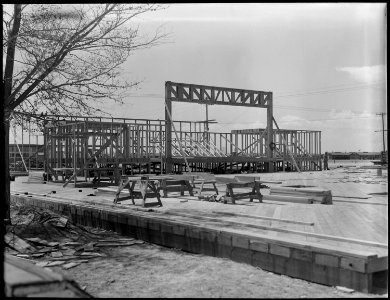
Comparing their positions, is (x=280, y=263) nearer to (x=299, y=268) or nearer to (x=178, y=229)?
(x=299, y=268)

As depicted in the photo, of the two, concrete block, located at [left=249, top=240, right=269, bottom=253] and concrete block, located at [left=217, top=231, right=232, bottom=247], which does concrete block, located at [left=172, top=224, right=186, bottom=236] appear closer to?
concrete block, located at [left=217, top=231, right=232, bottom=247]

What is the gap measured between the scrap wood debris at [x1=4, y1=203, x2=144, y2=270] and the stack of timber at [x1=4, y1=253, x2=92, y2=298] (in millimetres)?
3914

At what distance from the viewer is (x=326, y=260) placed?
5.91m

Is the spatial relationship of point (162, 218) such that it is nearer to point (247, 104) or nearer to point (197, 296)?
point (197, 296)

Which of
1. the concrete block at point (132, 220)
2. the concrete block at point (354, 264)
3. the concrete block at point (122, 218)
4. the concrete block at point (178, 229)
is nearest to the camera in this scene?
the concrete block at point (354, 264)

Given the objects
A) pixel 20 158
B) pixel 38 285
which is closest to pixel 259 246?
pixel 38 285

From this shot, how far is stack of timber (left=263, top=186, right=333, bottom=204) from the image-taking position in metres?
10.6

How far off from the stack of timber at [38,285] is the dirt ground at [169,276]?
103 inches

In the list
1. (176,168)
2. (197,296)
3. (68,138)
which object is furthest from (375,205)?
(176,168)

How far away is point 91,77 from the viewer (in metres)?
9.62

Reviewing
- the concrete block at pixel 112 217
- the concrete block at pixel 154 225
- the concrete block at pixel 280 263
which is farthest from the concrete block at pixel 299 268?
the concrete block at pixel 112 217

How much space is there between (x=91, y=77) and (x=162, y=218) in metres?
3.39

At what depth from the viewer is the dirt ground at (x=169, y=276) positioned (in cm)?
600

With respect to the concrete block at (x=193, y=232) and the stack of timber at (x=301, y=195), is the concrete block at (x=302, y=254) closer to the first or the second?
the concrete block at (x=193, y=232)
